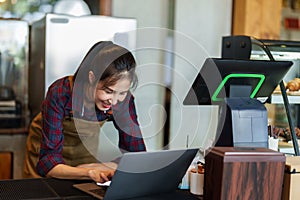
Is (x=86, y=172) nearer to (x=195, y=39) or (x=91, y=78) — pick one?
(x=91, y=78)

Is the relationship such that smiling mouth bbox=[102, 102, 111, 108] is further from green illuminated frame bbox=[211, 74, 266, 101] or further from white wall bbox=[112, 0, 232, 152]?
white wall bbox=[112, 0, 232, 152]

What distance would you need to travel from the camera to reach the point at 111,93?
66.4 inches

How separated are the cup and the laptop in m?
0.03

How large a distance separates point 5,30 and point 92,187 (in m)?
2.16

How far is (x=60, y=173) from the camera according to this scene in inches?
61.7

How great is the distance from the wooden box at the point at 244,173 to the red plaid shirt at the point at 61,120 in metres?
0.67

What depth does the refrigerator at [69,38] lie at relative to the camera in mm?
2643

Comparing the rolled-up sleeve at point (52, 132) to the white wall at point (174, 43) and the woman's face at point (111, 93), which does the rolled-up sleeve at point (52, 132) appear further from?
the white wall at point (174, 43)

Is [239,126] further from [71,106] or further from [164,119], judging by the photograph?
[164,119]

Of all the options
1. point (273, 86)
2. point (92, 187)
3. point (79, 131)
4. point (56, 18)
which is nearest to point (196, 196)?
point (92, 187)

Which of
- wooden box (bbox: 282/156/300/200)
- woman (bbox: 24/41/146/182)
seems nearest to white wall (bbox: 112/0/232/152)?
woman (bbox: 24/41/146/182)

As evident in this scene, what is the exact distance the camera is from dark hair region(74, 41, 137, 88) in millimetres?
1626

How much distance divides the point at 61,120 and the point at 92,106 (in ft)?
0.51

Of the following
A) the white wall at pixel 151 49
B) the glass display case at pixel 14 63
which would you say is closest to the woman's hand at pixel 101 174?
the white wall at pixel 151 49
